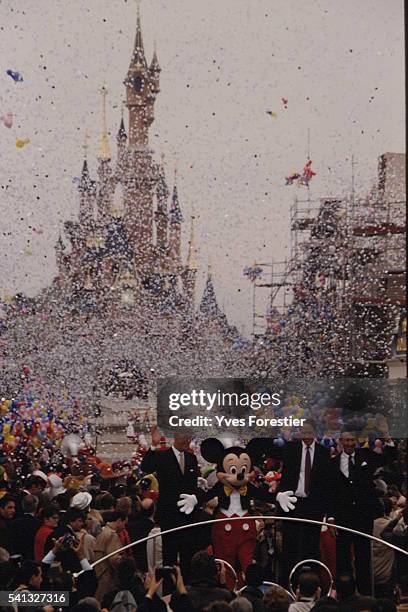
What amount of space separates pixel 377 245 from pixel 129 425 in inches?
46.7

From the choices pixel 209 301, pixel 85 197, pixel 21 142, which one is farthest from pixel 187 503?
pixel 21 142

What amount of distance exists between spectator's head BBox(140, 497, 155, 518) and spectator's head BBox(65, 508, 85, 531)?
217 mm

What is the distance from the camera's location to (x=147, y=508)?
4.32 meters

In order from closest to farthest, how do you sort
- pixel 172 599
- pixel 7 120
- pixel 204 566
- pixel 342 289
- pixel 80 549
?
pixel 204 566
pixel 172 599
pixel 80 549
pixel 7 120
pixel 342 289

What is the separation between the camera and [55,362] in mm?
4625

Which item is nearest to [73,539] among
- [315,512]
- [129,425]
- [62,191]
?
[129,425]

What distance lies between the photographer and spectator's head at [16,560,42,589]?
412 cm

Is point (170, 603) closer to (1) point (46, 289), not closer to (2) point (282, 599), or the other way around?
(2) point (282, 599)

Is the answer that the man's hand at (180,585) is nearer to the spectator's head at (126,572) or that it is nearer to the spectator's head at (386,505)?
the spectator's head at (126,572)

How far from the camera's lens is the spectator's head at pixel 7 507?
4.31 metres

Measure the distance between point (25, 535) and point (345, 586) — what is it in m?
1.13

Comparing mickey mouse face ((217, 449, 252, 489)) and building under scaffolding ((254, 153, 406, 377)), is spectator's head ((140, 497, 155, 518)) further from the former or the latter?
building under scaffolding ((254, 153, 406, 377))

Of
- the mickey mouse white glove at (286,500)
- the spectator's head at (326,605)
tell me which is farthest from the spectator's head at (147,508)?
the spectator's head at (326,605)

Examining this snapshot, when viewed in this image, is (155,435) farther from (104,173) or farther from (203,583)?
(104,173)
